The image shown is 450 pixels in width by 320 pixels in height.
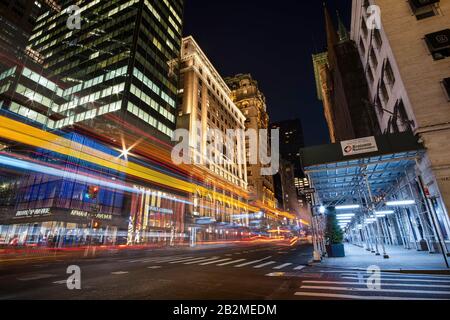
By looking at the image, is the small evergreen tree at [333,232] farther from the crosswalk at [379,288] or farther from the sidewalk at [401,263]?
the crosswalk at [379,288]

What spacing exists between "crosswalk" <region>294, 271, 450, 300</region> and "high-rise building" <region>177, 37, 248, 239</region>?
48288 millimetres

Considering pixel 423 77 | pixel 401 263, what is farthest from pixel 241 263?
pixel 423 77

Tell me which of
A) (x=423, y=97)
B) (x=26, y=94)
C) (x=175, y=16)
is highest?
(x=175, y=16)

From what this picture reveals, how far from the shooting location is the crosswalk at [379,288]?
21.1 ft

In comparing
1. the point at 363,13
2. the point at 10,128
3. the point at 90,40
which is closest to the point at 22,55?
the point at 90,40

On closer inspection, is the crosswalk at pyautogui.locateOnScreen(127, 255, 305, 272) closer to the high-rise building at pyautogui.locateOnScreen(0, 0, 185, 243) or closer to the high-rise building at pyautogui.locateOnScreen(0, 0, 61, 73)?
the high-rise building at pyautogui.locateOnScreen(0, 0, 185, 243)

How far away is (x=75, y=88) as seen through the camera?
5619 centimetres

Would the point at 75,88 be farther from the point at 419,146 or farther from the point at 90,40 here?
the point at 419,146

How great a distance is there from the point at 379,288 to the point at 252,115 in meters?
113

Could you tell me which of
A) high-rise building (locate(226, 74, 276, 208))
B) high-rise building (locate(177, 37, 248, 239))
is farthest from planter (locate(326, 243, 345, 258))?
high-rise building (locate(226, 74, 276, 208))

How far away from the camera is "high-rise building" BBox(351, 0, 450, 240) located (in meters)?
14.8

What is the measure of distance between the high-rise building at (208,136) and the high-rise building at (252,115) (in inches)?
625

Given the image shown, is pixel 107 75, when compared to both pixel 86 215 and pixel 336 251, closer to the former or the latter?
pixel 86 215
